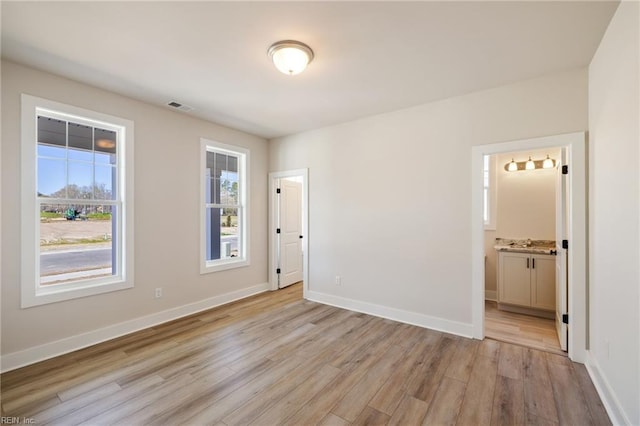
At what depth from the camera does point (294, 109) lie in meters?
3.62

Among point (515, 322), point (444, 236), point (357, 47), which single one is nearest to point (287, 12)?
point (357, 47)

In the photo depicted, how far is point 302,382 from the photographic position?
2.26 meters

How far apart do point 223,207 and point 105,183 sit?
62.3 inches

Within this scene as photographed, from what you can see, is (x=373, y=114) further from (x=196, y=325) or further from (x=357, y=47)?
(x=196, y=325)

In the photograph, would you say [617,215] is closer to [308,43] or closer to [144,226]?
[308,43]

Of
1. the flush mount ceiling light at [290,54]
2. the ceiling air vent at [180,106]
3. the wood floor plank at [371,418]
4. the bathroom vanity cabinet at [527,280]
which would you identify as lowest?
the wood floor plank at [371,418]

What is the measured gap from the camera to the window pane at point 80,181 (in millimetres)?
2898

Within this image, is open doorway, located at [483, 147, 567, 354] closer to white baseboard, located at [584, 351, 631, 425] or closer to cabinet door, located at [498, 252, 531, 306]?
cabinet door, located at [498, 252, 531, 306]

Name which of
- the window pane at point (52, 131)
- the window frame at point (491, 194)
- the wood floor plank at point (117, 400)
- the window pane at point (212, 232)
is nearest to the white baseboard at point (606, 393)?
the window frame at point (491, 194)

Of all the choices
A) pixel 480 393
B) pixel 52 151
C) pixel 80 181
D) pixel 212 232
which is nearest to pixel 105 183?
pixel 80 181

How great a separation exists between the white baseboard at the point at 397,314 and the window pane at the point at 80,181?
3.23 meters

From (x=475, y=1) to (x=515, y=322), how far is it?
367 centimetres

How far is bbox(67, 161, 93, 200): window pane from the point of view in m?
2.90

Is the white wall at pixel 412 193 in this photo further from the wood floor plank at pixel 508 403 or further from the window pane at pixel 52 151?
the window pane at pixel 52 151
